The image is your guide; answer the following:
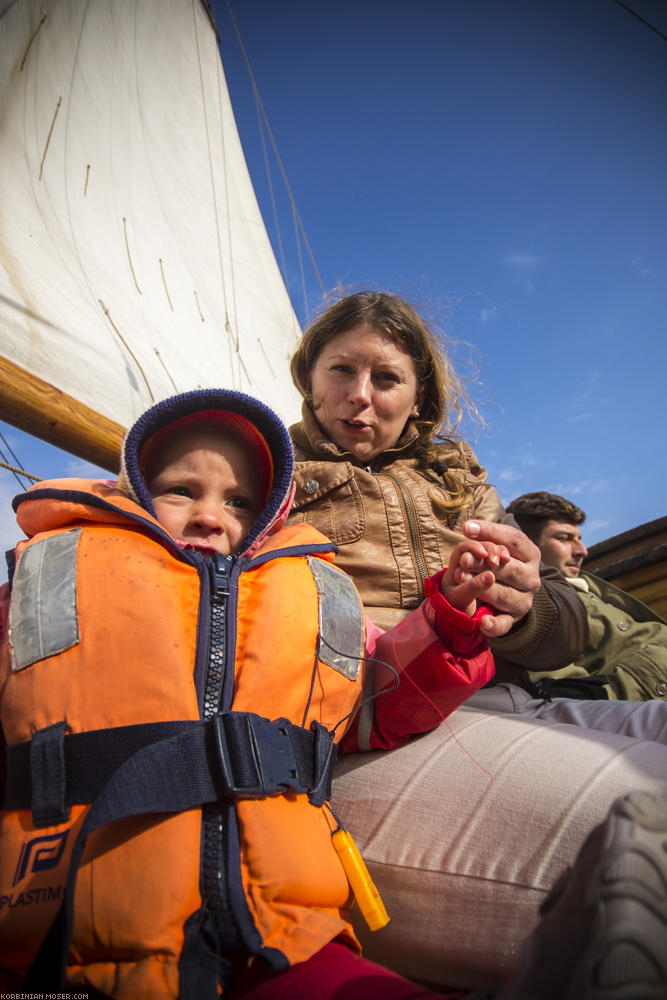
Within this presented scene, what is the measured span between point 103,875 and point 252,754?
0.20 m

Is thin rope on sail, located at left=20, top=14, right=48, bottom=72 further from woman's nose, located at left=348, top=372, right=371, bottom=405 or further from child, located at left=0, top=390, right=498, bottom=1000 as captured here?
child, located at left=0, top=390, right=498, bottom=1000

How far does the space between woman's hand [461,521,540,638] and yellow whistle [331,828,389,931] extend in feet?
1.24

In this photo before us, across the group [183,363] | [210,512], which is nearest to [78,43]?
[183,363]

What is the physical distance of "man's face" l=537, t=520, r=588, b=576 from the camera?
2.57 m

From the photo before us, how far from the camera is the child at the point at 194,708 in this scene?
0.64 metres

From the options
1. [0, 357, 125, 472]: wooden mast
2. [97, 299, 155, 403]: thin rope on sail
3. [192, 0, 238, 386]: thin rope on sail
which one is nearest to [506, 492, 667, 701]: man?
[0, 357, 125, 472]: wooden mast

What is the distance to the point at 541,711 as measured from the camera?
4.21 ft

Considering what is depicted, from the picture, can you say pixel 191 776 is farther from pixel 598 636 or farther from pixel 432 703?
pixel 598 636

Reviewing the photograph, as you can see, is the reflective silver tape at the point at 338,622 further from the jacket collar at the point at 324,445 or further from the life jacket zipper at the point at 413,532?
the jacket collar at the point at 324,445

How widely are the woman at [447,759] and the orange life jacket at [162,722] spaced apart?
13 cm

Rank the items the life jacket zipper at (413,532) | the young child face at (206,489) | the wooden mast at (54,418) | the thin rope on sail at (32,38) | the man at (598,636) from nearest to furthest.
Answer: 1. the young child face at (206,489)
2. the life jacket zipper at (413,532)
3. the man at (598,636)
4. the wooden mast at (54,418)
5. the thin rope on sail at (32,38)

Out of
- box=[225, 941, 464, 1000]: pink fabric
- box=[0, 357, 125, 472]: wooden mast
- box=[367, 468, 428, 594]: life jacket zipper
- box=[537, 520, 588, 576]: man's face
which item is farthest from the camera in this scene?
box=[537, 520, 588, 576]: man's face

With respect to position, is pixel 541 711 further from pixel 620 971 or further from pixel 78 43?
pixel 78 43

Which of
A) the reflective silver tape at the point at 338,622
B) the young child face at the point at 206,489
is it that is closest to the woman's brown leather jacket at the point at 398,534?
the reflective silver tape at the point at 338,622
